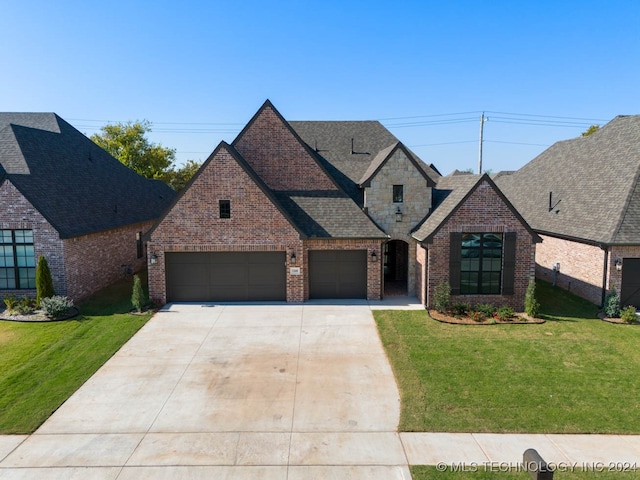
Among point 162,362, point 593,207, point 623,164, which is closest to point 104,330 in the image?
point 162,362

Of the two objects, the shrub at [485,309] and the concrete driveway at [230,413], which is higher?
the shrub at [485,309]

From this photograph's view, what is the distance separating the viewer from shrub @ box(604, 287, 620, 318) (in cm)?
1538

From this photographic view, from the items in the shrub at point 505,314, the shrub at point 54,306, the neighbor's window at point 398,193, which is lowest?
the shrub at point 505,314

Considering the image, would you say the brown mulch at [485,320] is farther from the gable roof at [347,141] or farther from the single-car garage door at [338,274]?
the gable roof at [347,141]

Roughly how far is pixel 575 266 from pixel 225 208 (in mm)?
15751

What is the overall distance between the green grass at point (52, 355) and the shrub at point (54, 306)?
51 centimetres

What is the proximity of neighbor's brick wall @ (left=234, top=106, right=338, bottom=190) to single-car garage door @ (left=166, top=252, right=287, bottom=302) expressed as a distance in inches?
155

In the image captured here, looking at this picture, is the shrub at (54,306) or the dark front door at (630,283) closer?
the shrub at (54,306)

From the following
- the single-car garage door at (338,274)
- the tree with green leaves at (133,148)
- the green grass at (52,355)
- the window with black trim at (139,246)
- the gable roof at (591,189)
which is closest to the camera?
the green grass at (52,355)

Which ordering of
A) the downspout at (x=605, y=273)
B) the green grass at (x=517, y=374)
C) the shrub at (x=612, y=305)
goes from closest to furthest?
the green grass at (x=517, y=374) < the shrub at (x=612, y=305) < the downspout at (x=605, y=273)

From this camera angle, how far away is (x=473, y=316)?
15.3m

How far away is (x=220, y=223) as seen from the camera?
56.5 ft

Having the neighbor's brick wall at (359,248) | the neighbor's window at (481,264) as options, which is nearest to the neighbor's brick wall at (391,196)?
the neighbor's brick wall at (359,248)

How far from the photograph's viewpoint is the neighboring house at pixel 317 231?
1619 cm
